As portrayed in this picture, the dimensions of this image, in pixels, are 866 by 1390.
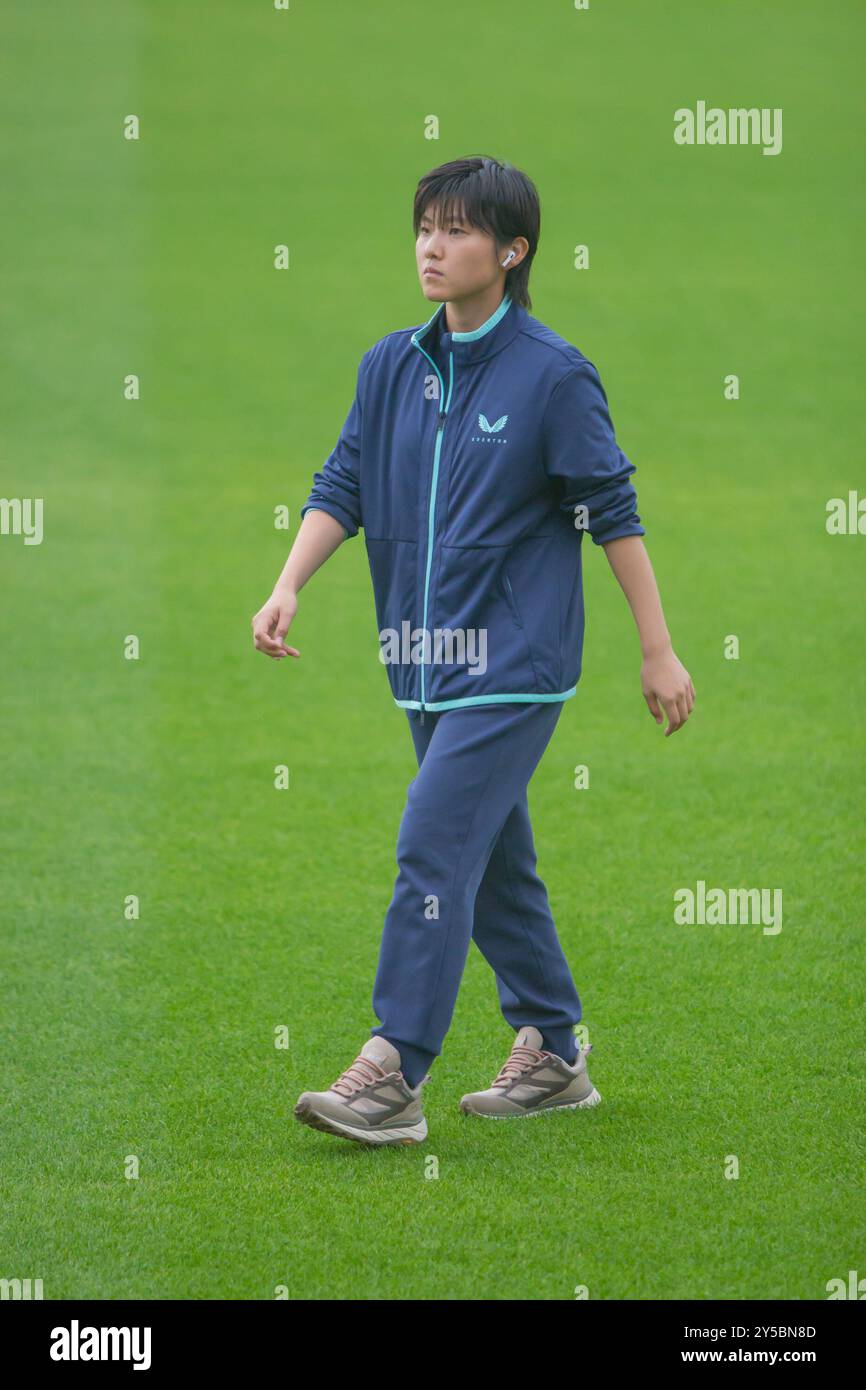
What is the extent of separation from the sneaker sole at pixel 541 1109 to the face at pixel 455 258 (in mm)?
1614

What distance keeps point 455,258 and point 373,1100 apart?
160 centimetres

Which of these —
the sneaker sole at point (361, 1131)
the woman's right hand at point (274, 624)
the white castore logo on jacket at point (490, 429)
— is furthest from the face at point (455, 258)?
the sneaker sole at point (361, 1131)

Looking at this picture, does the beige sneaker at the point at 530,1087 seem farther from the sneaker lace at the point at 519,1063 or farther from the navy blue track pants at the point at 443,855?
the navy blue track pants at the point at 443,855

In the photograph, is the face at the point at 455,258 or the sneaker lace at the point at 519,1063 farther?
the sneaker lace at the point at 519,1063

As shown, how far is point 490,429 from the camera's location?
12.4 ft

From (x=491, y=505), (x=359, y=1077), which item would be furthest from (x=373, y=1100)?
(x=491, y=505)

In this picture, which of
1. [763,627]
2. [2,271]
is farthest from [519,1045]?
[2,271]

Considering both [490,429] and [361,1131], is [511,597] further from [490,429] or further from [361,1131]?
[361,1131]

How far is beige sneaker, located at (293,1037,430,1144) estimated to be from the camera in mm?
3740

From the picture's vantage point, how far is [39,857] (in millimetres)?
5852

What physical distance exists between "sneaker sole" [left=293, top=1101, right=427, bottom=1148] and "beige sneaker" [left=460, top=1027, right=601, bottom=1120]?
19cm

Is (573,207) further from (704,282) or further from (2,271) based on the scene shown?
(2,271)

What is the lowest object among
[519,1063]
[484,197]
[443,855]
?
[519,1063]

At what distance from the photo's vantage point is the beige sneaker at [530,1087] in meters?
4.04
